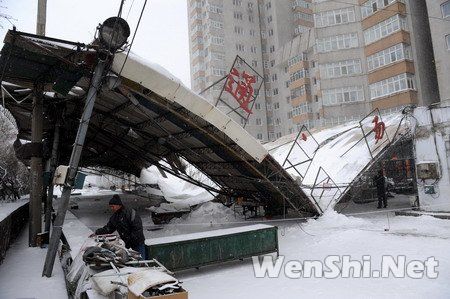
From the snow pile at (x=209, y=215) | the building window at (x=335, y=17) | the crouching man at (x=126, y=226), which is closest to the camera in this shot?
the crouching man at (x=126, y=226)

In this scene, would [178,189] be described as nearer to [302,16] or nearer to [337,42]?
[337,42]

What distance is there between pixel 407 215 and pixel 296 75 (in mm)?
41852

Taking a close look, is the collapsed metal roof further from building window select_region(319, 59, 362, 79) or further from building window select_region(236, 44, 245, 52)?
building window select_region(236, 44, 245, 52)

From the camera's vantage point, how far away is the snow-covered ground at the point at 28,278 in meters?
6.71

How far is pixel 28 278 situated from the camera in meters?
7.73

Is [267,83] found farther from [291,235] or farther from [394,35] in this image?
[291,235]

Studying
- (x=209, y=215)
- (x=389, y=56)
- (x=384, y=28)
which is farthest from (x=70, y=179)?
(x=384, y=28)

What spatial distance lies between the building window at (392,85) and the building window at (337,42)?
7.29 meters

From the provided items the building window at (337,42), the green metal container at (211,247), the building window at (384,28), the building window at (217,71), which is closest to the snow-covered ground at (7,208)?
the green metal container at (211,247)

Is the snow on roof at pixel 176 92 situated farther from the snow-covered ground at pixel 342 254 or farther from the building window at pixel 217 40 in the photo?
the building window at pixel 217 40

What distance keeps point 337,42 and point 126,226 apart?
1568 inches

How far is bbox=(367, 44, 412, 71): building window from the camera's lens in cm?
3256

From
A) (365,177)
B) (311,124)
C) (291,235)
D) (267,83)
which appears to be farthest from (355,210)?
(267,83)

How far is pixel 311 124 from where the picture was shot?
49.3m
